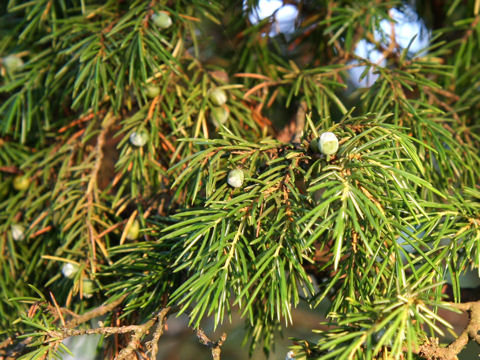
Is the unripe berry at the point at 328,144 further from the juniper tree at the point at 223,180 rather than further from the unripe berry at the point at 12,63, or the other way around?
the unripe berry at the point at 12,63

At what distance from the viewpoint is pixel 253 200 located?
432 millimetres

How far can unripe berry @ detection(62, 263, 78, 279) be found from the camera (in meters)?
0.60

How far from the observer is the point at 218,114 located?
25.7 inches

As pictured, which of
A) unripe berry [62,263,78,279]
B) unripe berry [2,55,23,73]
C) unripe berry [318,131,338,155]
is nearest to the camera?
unripe berry [318,131,338,155]

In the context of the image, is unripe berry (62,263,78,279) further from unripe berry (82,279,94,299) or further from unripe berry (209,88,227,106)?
unripe berry (209,88,227,106)

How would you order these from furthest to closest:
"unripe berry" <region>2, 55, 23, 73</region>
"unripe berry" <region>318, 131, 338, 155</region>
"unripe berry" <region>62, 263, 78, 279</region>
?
"unripe berry" <region>2, 55, 23, 73</region> < "unripe berry" <region>62, 263, 78, 279</region> < "unripe berry" <region>318, 131, 338, 155</region>

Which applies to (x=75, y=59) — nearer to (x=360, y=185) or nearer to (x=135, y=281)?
(x=135, y=281)

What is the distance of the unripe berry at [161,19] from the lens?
635mm

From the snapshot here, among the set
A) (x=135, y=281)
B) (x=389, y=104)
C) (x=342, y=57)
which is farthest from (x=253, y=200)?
(x=342, y=57)

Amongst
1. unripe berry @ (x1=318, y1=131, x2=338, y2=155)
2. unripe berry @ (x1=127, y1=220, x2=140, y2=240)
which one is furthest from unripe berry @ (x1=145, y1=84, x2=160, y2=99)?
unripe berry @ (x1=318, y1=131, x2=338, y2=155)

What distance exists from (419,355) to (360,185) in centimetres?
16

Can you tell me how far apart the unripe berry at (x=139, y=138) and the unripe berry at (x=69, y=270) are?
0.18 m

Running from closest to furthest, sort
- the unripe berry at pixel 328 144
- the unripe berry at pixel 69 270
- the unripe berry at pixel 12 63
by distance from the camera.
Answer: the unripe berry at pixel 328 144
the unripe berry at pixel 69 270
the unripe berry at pixel 12 63

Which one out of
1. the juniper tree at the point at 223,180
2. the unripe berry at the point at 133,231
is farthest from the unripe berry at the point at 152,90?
the unripe berry at the point at 133,231
